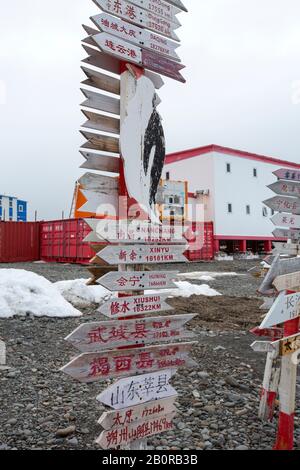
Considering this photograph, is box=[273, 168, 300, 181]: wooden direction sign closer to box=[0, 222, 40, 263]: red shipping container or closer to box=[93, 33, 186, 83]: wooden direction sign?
box=[93, 33, 186, 83]: wooden direction sign

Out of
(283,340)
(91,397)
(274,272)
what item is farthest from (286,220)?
(91,397)

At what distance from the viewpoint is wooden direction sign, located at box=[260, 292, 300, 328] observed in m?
2.98

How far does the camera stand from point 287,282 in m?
3.21

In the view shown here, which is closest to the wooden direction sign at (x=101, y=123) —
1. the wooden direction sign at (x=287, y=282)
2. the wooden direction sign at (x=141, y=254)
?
the wooden direction sign at (x=141, y=254)

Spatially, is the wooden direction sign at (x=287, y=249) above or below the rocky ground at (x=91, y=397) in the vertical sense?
above

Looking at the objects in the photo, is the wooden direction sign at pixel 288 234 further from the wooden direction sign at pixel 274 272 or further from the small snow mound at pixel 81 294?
the small snow mound at pixel 81 294

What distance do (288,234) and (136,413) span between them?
102 inches

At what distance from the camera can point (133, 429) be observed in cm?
272

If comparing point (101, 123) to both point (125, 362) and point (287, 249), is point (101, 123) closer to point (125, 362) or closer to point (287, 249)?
point (125, 362)

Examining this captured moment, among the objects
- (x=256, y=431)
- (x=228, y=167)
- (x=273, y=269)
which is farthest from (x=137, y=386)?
(x=228, y=167)

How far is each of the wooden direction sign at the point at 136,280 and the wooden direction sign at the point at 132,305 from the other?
0.08m

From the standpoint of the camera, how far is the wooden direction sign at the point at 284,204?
13.5 feet

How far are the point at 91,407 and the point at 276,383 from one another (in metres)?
2.00

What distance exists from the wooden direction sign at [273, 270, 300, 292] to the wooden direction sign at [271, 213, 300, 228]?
959 millimetres
